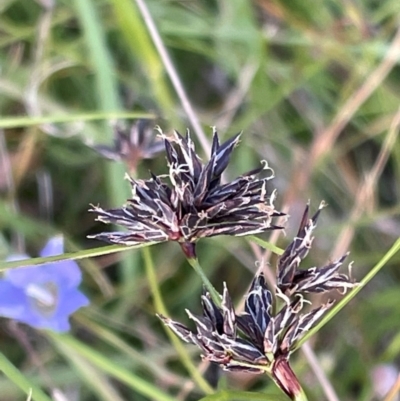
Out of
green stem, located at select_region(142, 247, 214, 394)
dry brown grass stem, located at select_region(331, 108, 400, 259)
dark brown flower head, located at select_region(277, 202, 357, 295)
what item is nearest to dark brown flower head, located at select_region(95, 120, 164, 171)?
green stem, located at select_region(142, 247, 214, 394)

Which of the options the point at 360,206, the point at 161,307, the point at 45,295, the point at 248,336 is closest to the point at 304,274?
the point at 248,336

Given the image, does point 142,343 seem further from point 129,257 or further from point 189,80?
point 189,80

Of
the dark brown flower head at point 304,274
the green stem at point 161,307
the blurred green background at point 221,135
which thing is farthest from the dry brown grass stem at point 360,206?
the dark brown flower head at point 304,274

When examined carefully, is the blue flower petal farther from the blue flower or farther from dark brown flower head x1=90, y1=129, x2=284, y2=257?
dark brown flower head x1=90, y1=129, x2=284, y2=257

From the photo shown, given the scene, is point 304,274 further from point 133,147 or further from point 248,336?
point 133,147

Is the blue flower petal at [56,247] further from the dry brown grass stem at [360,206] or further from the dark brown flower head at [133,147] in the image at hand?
the dry brown grass stem at [360,206]

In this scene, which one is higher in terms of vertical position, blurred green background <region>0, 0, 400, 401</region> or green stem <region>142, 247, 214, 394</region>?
blurred green background <region>0, 0, 400, 401</region>

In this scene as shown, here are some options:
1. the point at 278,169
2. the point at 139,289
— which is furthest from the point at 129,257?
the point at 278,169
